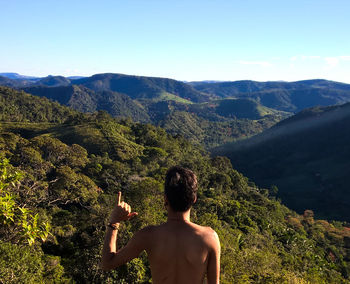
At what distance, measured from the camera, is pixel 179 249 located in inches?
134

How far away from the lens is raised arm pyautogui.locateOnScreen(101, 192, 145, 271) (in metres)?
3.46

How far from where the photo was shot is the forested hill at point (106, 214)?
17.7m

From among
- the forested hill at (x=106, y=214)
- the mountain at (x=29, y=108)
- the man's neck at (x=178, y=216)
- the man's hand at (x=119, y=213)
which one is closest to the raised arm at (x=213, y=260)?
the man's neck at (x=178, y=216)

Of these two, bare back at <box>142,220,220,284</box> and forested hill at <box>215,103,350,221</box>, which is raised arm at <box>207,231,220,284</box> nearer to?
bare back at <box>142,220,220,284</box>

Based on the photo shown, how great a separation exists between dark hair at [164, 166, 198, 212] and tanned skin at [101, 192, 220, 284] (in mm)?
92

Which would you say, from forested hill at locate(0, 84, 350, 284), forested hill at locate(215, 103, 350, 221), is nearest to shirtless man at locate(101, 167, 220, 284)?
forested hill at locate(0, 84, 350, 284)

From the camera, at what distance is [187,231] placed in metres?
3.44

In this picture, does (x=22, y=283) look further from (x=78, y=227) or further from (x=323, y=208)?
(x=323, y=208)

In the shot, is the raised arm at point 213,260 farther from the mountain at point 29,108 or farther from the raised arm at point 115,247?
the mountain at point 29,108

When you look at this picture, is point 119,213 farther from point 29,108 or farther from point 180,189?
point 29,108

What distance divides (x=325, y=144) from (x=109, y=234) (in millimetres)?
221334

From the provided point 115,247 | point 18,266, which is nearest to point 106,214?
point 18,266

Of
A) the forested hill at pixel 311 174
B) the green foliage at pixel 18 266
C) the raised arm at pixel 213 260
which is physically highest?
the raised arm at pixel 213 260

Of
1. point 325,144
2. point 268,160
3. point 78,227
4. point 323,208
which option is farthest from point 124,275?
point 325,144
